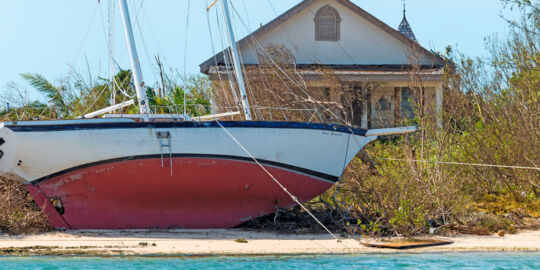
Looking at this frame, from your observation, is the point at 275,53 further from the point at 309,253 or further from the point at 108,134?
the point at 309,253

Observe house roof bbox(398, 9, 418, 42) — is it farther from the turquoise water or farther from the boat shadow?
the turquoise water

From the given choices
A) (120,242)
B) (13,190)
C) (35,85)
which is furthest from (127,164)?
(35,85)

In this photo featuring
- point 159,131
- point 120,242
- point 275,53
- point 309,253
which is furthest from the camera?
point 275,53

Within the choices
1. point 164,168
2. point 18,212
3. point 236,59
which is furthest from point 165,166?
point 236,59

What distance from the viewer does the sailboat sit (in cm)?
1334

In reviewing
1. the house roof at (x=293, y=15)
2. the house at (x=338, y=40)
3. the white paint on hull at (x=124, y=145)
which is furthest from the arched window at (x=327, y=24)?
the white paint on hull at (x=124, y=145)

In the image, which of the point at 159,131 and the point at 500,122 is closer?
the point at 159,131

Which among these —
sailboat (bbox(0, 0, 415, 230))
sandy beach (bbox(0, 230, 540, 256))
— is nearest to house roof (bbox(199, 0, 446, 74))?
sailboat (bbox(0, 0, 415, 230))

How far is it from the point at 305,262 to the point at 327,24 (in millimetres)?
17477

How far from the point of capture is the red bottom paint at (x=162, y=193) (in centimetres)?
1364

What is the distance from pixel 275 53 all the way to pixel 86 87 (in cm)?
586

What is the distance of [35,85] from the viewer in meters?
23.9

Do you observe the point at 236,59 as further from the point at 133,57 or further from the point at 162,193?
the point at 162,193

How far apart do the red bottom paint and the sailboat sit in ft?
0.06
